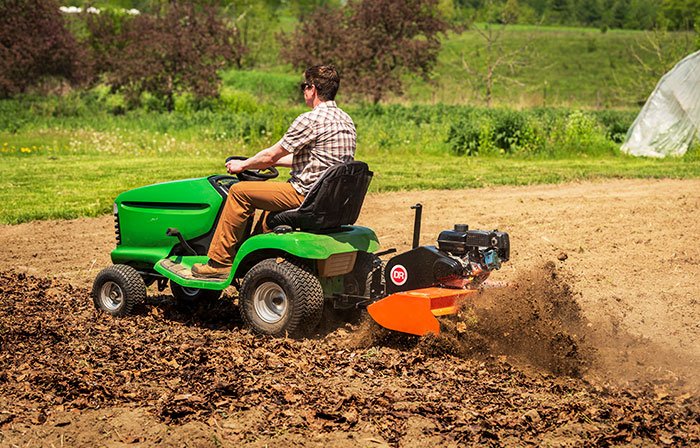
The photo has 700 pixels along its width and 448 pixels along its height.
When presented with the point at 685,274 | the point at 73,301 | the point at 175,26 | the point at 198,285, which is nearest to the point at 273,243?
the point at 198,285

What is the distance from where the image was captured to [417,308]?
4613 mm

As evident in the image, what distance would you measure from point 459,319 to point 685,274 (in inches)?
120

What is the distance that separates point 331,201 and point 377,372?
1.19m

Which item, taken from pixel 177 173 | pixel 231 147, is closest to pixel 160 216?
pixel 177 173

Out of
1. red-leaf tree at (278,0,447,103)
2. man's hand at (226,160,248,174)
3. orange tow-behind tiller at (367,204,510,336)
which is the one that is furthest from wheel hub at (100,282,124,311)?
red-leaf tree at (278,0,447,103)

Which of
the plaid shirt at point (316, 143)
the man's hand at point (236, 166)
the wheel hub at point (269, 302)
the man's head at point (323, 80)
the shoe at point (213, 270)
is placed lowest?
the wheel hub at point (269, 302)

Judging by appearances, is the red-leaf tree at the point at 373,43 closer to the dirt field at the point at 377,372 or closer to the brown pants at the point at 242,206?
the dirt field at the point at 377,372

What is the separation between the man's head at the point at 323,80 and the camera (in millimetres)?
5141

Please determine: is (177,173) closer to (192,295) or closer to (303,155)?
(192,295)

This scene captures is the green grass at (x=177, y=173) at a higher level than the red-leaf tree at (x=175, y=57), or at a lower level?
lower

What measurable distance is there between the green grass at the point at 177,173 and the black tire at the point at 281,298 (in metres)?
5.72

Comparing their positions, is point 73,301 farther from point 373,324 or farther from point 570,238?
point 570,238

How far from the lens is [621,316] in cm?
570

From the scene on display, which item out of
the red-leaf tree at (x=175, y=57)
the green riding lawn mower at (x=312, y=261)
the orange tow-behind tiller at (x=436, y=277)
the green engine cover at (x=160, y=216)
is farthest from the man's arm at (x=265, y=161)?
the red-leaf tree at (x=175, y=57)
